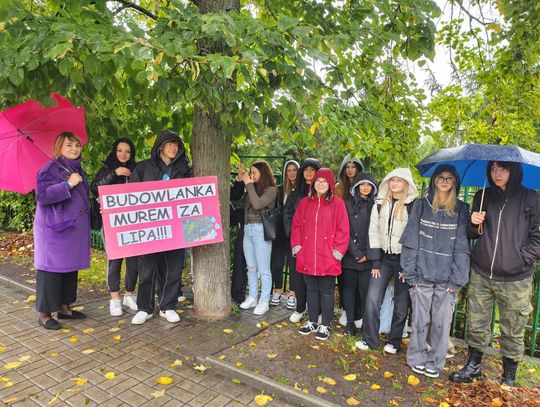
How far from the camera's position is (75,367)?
3477 mm

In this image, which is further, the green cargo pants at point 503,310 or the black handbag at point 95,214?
the black handbag at point 95,214

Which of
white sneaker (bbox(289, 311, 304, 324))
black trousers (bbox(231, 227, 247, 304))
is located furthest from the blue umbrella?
black trousers (bbox(231, 227, 247, 304))

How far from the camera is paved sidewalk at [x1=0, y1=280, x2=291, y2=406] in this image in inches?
121

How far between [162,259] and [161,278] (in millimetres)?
244

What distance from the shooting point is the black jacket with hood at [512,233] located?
3248 mm

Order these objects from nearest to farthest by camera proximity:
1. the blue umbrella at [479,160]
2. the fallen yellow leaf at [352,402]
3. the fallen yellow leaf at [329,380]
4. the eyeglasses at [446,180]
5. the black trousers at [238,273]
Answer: the blue umbrella at [479,160] → the fallen yellow leaf at [352,402] → the fallen yellow leaf at [329,380] → the eyeglasses at [446,180] → the black trousers at [238,273]

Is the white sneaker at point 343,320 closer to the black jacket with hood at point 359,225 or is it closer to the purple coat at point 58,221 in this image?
the black jacket with hood at point 359,225

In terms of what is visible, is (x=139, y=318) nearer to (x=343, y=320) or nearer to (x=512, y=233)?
(x=343, y=320)

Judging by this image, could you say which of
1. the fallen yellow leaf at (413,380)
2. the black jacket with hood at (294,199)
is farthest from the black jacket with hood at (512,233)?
the black jacket with hood at (294,199)

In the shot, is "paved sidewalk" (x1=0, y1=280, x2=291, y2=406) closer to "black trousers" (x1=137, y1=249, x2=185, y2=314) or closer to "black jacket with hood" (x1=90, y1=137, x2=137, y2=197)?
"black trousers" (x1=137, y1=249, x2=185, y2=314)

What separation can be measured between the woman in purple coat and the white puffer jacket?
336 cm

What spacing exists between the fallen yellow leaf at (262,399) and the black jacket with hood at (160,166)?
104 inches

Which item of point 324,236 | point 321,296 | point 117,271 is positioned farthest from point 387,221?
point 117,271

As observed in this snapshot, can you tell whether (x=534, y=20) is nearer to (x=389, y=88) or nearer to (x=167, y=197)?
(x=389, y=88)
